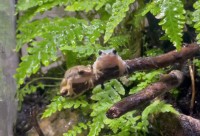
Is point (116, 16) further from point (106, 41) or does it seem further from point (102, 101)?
point (102, 101)

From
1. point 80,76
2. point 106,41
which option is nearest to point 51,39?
point 106,41

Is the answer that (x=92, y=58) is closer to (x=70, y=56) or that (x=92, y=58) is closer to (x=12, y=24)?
(x=70, y=56)

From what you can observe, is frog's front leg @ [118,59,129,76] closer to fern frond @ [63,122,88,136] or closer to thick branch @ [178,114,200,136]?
thick branch @ [178,114,200,136]

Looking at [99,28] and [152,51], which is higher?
[99,28]

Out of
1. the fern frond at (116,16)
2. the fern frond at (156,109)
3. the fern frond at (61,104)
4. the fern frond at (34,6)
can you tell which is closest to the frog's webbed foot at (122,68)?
the fern frond at (116,16)

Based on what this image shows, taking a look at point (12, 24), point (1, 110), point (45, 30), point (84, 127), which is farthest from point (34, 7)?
point (84, 127)

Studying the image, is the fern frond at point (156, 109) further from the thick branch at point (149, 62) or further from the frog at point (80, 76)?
the frog at point (80, 76)

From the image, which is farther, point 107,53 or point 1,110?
point 1,110
